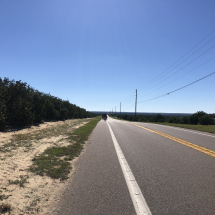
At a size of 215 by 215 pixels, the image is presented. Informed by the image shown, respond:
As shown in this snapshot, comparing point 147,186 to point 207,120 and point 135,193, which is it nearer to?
point 135,193

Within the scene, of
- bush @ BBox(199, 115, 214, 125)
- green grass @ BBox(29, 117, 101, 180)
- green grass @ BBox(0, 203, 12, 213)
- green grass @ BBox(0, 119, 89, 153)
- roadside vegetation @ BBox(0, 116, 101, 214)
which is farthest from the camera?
bush @ BBox(199, 115, 214, 125)

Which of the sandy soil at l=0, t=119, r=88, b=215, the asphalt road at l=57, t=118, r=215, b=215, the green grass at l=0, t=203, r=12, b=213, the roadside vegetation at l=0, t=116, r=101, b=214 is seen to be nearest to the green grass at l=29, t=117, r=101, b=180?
the roadside vegetation at l=0, t=116, r=101, b=214

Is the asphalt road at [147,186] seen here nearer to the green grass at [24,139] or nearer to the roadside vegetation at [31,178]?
the roadside vegetation at [31,178]

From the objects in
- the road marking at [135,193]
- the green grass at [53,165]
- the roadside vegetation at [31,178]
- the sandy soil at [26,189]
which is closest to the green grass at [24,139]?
the roadside vegetation at [31,178]

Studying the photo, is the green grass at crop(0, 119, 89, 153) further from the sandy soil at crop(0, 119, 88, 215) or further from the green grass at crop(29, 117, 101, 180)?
the sandy soil at crop(0, 119, 88, 215)

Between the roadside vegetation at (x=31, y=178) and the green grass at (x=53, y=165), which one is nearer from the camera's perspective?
the roadside vegetation at (x=31, y=178)

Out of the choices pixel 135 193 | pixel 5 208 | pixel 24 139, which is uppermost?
pixel 24 139

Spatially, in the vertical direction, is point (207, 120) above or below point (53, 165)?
above

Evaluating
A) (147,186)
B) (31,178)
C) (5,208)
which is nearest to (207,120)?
(147,186)

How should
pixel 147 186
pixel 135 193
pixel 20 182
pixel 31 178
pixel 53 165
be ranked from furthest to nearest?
1. pixel 53 165
2. pixel 31 178
3. pixel 20 182
4. pixel 147 186
5. pixel 135 193

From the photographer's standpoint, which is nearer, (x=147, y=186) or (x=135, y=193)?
(x=135, y=193)

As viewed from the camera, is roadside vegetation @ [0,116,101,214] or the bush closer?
roadside vegetation @ [0,116,101,214]

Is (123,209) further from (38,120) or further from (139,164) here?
(38,120)

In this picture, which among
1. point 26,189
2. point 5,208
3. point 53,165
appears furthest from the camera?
point 53,165
